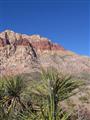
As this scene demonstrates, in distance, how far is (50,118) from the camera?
6176 millimetres

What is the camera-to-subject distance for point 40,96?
8469 mm

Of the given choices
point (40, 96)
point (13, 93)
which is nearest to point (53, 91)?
point (40, 96)

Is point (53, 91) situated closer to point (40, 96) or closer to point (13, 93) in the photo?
point (40, 96)

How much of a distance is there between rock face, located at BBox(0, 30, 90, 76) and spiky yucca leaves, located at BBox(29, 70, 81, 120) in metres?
114

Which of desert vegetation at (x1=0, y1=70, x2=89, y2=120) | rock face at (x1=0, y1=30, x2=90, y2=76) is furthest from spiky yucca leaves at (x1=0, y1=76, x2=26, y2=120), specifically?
rock face at (x1=0, y1=30, x2=90, y2=76)

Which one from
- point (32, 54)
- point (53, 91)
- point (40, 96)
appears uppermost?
point (32, 54)

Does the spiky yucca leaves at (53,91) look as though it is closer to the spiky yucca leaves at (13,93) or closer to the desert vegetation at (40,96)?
the desert vegetation at (40,96)

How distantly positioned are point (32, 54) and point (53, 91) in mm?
142998

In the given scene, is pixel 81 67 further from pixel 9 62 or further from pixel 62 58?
pixel 9 62

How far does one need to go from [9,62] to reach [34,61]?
15186 mm

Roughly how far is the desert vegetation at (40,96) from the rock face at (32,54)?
11222 centimetres

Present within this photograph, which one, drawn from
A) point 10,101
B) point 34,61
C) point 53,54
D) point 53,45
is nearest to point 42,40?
point 53,45

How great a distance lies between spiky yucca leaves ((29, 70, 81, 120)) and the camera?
6368 mm

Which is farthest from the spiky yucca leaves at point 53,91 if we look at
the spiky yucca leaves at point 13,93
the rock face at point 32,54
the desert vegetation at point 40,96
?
the rock face at point 32,54
